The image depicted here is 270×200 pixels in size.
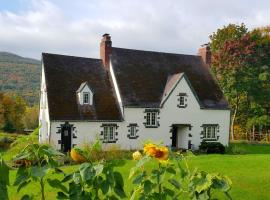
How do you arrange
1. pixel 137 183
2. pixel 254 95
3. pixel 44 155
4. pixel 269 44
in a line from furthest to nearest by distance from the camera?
pixel 269 44 → pixel 254 95 → pixel 137 183 → pixel 44 155

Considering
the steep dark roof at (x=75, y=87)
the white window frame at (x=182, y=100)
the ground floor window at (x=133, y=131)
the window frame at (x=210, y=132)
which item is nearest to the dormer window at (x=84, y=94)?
the steep dark roof at (x=75, y=87)

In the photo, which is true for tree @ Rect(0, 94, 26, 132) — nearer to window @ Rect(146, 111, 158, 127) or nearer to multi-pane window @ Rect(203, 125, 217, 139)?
window @ Rect(146, 111, 158, 127)

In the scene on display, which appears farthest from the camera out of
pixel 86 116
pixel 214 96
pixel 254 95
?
pixel 254 95

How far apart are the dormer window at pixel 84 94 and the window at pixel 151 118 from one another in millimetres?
4888

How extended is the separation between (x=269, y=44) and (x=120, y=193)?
5425 centimetres

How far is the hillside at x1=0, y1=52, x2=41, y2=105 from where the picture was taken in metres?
129

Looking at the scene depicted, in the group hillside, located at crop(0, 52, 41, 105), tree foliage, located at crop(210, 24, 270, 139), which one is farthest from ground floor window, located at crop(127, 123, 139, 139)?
hillside, located at crop(0, 52, 41, 105)

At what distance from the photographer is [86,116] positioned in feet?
106

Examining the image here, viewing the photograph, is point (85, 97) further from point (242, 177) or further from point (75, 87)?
point (242, 177)

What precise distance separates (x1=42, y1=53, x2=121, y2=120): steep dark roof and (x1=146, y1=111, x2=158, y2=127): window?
2517 mm

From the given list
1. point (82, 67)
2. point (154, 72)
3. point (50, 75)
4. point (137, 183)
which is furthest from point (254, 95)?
point (137, 183)

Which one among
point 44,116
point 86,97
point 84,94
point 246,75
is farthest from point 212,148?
point 246,75

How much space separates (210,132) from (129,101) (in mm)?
8456

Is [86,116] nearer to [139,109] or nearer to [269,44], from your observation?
[139,109]
